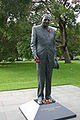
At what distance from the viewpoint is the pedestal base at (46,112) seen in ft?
13.0

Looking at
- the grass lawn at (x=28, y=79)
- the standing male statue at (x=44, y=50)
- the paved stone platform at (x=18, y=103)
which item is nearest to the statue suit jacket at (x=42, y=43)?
the standing male statue at (x=44, y=50)

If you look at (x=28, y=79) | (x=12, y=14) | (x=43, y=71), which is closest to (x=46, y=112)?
(x=43, y=71)

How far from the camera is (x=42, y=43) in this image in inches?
166

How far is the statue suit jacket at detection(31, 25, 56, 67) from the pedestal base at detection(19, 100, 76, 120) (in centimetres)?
107

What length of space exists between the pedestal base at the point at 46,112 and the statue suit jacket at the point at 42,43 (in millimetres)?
1069

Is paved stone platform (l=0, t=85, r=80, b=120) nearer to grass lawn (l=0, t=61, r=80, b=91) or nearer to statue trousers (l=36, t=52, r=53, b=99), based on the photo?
statue trousers (l=36, t=52, r=53, b=99)

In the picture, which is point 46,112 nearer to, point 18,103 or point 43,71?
point 43,71

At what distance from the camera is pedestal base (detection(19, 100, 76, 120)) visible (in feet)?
13.0

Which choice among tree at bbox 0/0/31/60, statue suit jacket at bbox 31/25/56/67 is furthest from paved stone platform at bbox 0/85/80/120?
tree at bbox 0/0/31/60

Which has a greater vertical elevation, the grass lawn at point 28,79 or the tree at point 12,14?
the tree at point 12,14

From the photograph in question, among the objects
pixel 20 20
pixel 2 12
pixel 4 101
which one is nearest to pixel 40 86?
pixel 4 101

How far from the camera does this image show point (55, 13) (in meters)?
20.9

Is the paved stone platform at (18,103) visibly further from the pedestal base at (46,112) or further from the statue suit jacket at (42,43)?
the statue suit jacket at (42,43)

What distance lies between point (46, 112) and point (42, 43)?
160 cm
